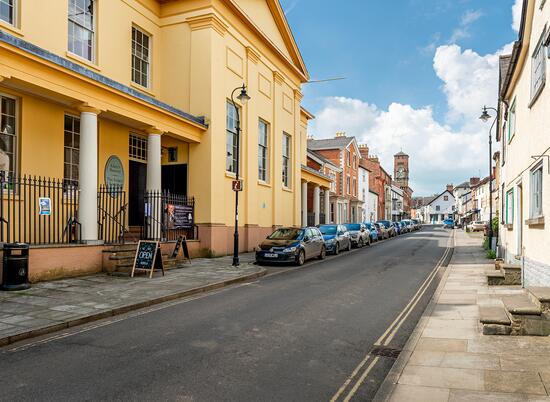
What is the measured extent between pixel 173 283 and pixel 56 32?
8922mm

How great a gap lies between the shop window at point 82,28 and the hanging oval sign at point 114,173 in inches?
146

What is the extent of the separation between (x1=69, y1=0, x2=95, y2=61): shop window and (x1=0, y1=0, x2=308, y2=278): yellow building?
0.12 feet

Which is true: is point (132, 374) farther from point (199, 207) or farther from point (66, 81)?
point (199, 207)

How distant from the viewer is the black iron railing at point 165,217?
631 inches

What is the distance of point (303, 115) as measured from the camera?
32.9m

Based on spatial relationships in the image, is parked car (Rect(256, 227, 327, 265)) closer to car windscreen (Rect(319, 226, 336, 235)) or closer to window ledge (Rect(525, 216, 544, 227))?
car windscreen (Rect(319, 226, 336, 235))

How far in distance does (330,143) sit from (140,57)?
36.1 meters

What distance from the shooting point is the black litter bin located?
9953 millimetres

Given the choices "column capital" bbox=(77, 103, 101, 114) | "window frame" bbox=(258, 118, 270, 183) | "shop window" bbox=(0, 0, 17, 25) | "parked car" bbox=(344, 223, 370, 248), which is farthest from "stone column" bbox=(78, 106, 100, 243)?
"parked car" bbox=(344, 223, 370, 248)

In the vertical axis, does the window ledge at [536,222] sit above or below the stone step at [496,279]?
above

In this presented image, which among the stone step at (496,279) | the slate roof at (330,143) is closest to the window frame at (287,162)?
the stone step at (496,279)

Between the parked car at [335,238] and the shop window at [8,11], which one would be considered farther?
the parked car at [335,238]

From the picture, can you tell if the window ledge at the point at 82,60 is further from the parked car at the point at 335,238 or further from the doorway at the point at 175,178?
the parked car at the point at 335,238

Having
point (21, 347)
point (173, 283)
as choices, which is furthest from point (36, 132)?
point (21, 347)
